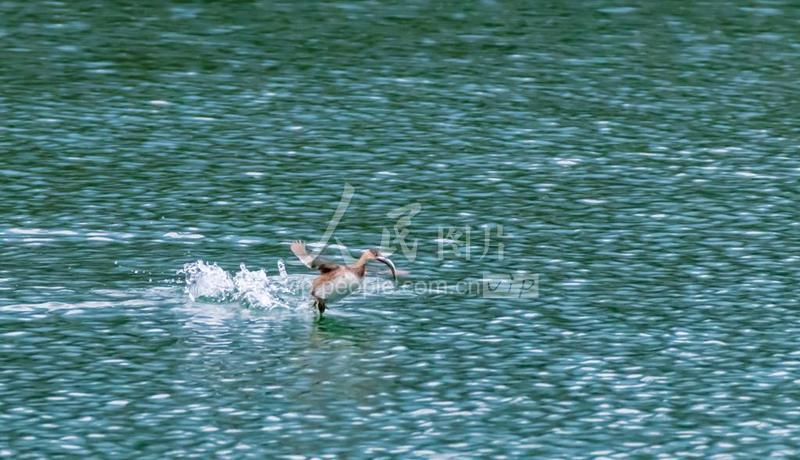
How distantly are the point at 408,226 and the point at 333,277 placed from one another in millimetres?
3474

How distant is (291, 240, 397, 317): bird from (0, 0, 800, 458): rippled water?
334 mm

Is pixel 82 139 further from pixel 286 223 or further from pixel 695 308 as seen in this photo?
pixel 695 308

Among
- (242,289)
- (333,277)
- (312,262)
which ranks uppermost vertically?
(312,262)

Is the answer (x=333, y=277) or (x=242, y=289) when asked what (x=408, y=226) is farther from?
(x=333, y=277)

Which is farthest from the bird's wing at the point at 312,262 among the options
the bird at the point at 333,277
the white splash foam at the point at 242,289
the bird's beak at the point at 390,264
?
the white splash foam at the point at 242,289

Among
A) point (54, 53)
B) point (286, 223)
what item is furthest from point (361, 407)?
point (54, 53)

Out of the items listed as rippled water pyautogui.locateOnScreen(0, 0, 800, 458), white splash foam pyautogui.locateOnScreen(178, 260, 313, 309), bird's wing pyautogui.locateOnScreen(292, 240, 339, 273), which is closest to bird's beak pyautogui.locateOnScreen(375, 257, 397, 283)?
rippled water pyautogui.locateOnScreen(0, 0, 800, 458)

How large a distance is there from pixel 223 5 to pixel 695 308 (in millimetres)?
16392

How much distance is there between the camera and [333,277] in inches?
722

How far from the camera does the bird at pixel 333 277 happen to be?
18.3m

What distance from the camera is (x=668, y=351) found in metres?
17.4

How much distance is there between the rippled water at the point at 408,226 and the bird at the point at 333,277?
1.10ft

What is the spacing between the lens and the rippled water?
15711 mm

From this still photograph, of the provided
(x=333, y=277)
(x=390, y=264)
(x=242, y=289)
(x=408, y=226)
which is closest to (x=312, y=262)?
(x=333, y=277)
